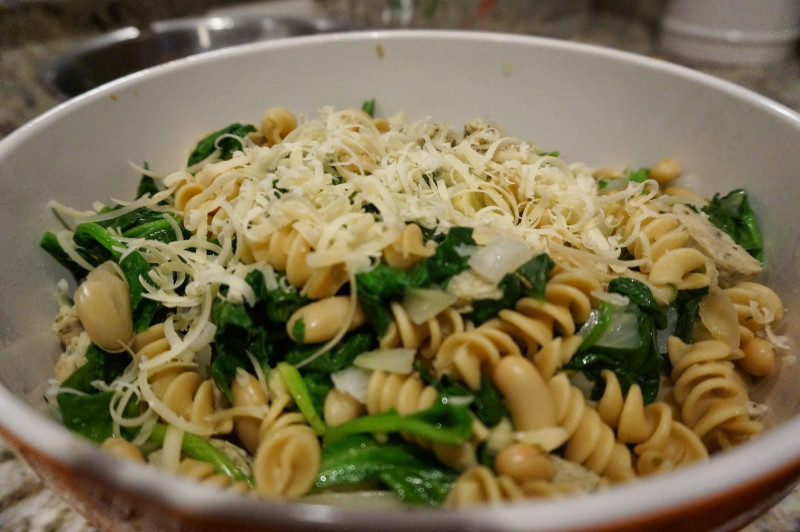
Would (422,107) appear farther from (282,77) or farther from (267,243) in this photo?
(267,243)

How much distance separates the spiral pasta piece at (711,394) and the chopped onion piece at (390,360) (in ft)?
2.14

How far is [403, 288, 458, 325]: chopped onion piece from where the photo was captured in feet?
4.40

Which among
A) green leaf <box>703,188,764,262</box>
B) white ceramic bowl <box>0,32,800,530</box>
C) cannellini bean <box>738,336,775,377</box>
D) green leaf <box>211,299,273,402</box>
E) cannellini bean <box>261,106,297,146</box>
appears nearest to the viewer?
white ceramic bowl <box>0,32,800,530</box>

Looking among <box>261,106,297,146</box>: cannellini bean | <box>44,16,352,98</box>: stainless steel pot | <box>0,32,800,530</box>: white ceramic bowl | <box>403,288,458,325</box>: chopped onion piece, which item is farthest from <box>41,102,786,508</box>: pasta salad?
<box>44,16,352,98</box>: stainless steel pot

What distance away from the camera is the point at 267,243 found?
145cm

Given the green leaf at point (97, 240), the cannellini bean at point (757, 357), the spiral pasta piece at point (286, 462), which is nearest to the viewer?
the spiral pasta piece at point (286, 462)

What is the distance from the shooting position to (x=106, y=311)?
1.46 m

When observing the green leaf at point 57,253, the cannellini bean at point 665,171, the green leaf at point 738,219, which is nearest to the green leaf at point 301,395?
the green leaf at point 57,253

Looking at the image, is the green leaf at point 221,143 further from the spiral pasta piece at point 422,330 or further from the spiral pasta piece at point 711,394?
the spiral pasta piece at point 711,394

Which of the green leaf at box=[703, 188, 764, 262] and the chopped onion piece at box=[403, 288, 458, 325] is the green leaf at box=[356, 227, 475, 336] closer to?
the chopped onion piece at box=[403, 288, 458, 325]

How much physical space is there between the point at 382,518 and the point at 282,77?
1.89 metres

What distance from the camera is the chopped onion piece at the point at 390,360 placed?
51.9 inches

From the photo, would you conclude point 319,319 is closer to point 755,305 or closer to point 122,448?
point 122,448

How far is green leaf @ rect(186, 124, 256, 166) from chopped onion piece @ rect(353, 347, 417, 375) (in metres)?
1.00
